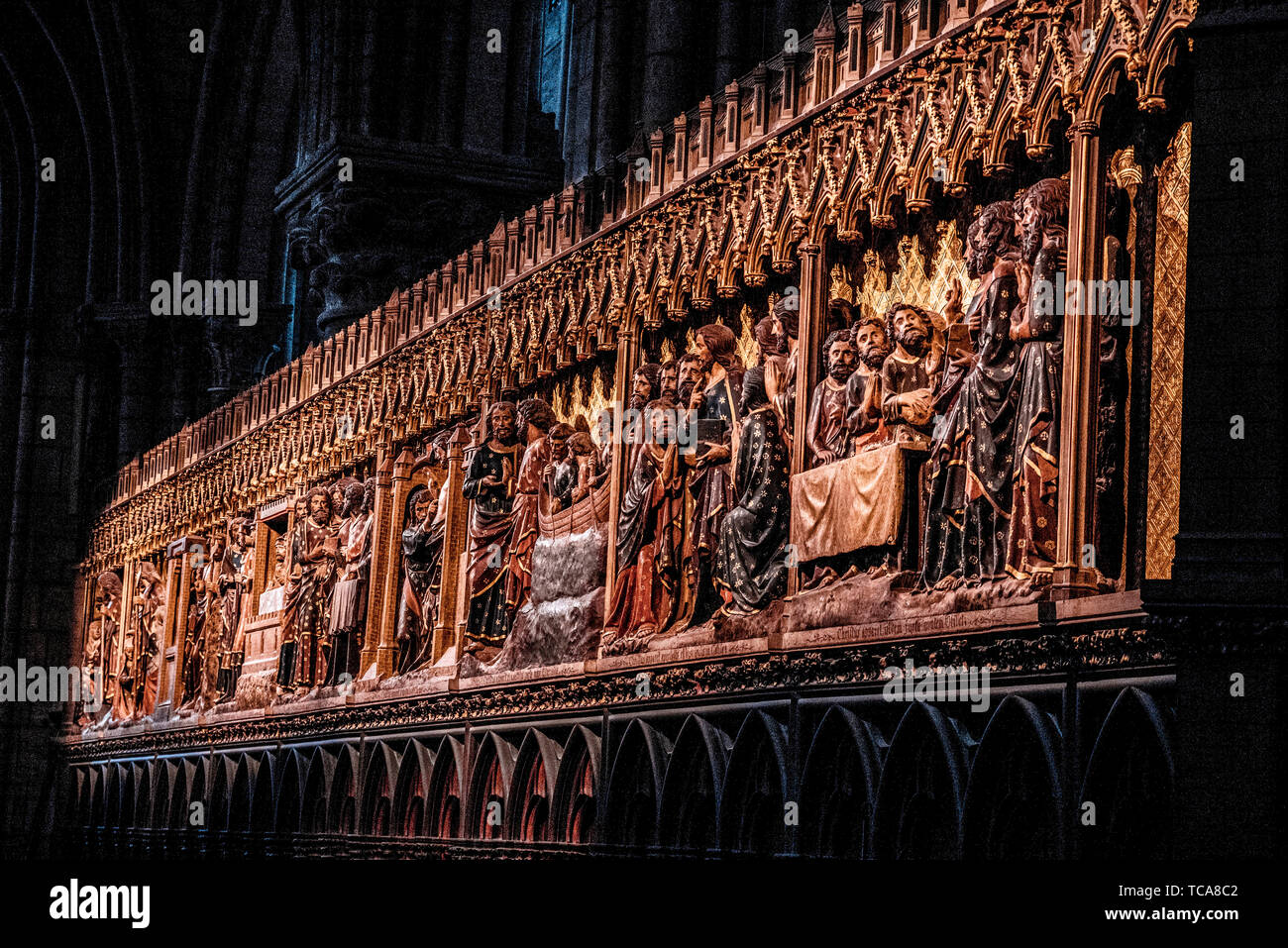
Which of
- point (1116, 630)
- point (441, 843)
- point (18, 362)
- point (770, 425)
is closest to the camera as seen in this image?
point (1116, 630)

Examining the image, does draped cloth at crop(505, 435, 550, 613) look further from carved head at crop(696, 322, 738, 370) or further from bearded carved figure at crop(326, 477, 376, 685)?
bearded carved figure at crop(326, 477, 376, 685)

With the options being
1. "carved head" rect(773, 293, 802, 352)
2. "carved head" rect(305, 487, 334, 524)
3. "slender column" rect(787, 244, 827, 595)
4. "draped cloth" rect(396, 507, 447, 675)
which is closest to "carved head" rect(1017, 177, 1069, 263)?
"slender column" rect(787, 244, 827, 595)

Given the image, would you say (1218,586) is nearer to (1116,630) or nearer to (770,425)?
(1116,630)

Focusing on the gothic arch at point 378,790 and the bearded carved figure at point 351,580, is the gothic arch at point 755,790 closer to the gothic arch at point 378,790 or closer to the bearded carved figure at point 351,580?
the gothic arch at point 378,790

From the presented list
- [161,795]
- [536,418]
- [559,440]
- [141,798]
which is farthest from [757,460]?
[141,798]

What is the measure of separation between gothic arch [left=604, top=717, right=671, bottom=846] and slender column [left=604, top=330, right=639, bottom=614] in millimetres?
690

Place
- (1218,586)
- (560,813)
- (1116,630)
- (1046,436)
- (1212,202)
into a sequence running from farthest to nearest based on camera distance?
(560,813) → (1046,436) → (1116,630) → (1212,202) → (1218,586)

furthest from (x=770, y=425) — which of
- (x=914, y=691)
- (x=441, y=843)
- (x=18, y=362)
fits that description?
(x=18, y=362)

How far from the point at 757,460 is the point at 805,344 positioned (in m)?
0.58

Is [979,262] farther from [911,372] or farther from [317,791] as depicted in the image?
[317,791]

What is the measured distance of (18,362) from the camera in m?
28.7

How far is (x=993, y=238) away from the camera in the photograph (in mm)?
7316

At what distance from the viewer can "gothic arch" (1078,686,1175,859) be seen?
246 inches

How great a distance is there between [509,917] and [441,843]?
19.3ft
